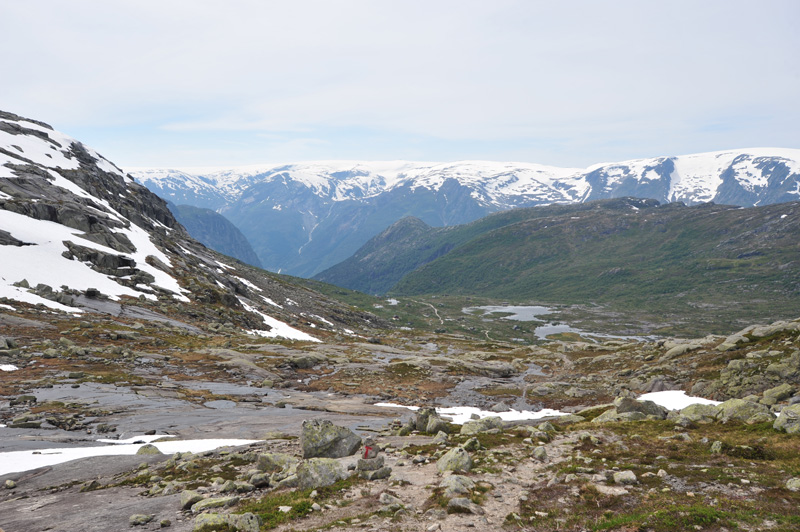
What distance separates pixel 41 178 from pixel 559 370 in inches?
5098

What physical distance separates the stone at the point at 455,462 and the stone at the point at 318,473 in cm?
448

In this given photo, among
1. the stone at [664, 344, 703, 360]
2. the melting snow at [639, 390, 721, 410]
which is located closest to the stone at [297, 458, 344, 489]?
the melting snow at [639, 390, 721, 410]

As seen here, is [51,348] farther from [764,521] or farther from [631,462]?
[764,521]

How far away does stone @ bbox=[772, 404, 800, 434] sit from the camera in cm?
2100

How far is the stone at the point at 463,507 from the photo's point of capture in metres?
15.2

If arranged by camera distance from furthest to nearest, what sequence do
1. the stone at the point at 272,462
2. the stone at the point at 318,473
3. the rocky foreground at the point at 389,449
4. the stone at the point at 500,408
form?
the stone at the point at 500,408
the stone at the point at 272,462
the stone at the point at 318,473
the rocky foreground at the point at 389,449

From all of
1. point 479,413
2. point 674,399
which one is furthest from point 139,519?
point 674,399

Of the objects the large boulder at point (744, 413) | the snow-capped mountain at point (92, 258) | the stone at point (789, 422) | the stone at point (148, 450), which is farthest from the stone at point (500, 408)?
the snow-capped mountain at point (92, 258)

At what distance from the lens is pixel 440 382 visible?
181ft

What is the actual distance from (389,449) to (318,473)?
6671 mm

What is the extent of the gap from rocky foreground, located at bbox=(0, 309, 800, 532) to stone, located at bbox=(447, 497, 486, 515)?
0.16 feet

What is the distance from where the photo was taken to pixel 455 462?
1989 cm

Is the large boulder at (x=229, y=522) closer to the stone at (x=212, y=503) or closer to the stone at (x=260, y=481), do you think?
the stone at (x=212, y=503)

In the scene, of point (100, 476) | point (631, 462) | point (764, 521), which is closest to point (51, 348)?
point (100, 476)
